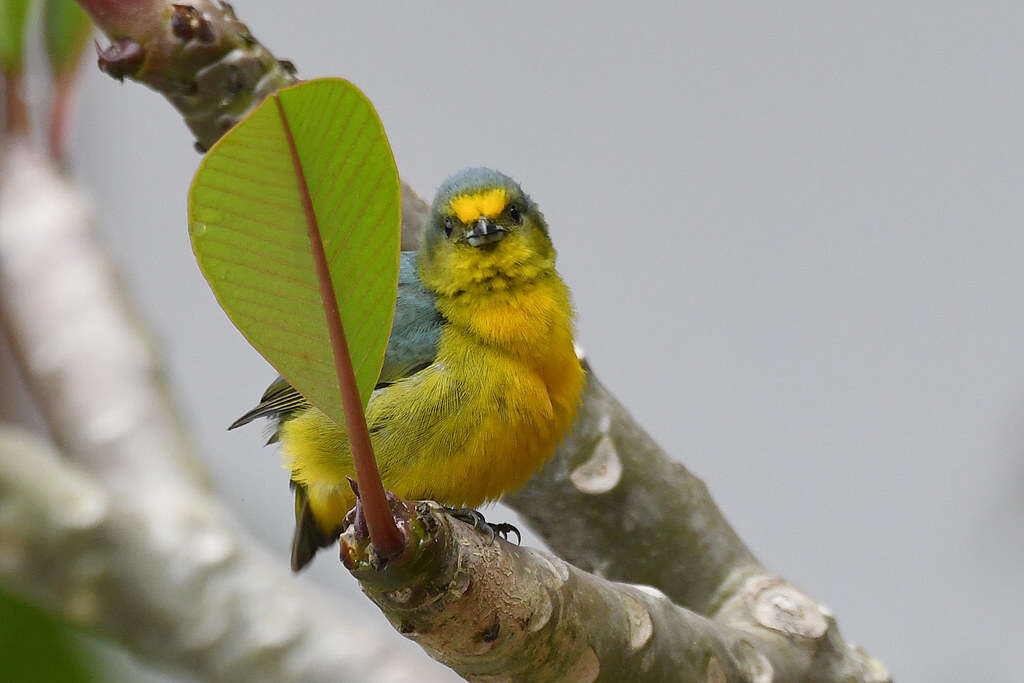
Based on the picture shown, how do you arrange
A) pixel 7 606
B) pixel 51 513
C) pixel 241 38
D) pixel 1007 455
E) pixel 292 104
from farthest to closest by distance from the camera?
1. pixel 1007 455
2. pixel 241 38
3. pixel 51 513
4. pixel 7 606
5. pixel 292 104

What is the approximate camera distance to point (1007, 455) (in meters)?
2.09

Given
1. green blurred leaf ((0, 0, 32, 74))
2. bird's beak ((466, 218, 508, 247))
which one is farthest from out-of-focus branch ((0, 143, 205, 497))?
bird's beak ((466, 218, 508, 247))

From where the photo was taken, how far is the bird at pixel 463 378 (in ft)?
5.60

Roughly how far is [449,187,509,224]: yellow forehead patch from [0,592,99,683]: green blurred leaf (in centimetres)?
103

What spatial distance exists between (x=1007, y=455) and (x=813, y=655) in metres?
0.66

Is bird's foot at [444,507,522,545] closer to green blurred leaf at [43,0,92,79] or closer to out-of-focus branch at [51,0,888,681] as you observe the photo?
out-of-focus branch at [51,0,888,681]

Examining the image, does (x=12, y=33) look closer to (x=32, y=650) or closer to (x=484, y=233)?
(x=484, y=233)

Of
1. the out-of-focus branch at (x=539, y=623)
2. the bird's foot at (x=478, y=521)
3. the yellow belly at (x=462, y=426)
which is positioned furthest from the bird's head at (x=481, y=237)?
the out-of-focus branch at (x=539, y=623)

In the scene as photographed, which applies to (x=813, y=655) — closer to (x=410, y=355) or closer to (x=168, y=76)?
(x=410, y=355)

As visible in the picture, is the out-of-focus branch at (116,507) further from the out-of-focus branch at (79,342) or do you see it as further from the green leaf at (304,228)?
the green leaf at (304,228)

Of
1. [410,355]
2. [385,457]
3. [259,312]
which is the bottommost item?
[385,457]

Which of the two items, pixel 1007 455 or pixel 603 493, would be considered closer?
pixel 603 493

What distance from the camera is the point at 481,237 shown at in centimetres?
198

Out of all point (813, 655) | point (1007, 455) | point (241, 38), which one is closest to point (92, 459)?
point (241, 38)
